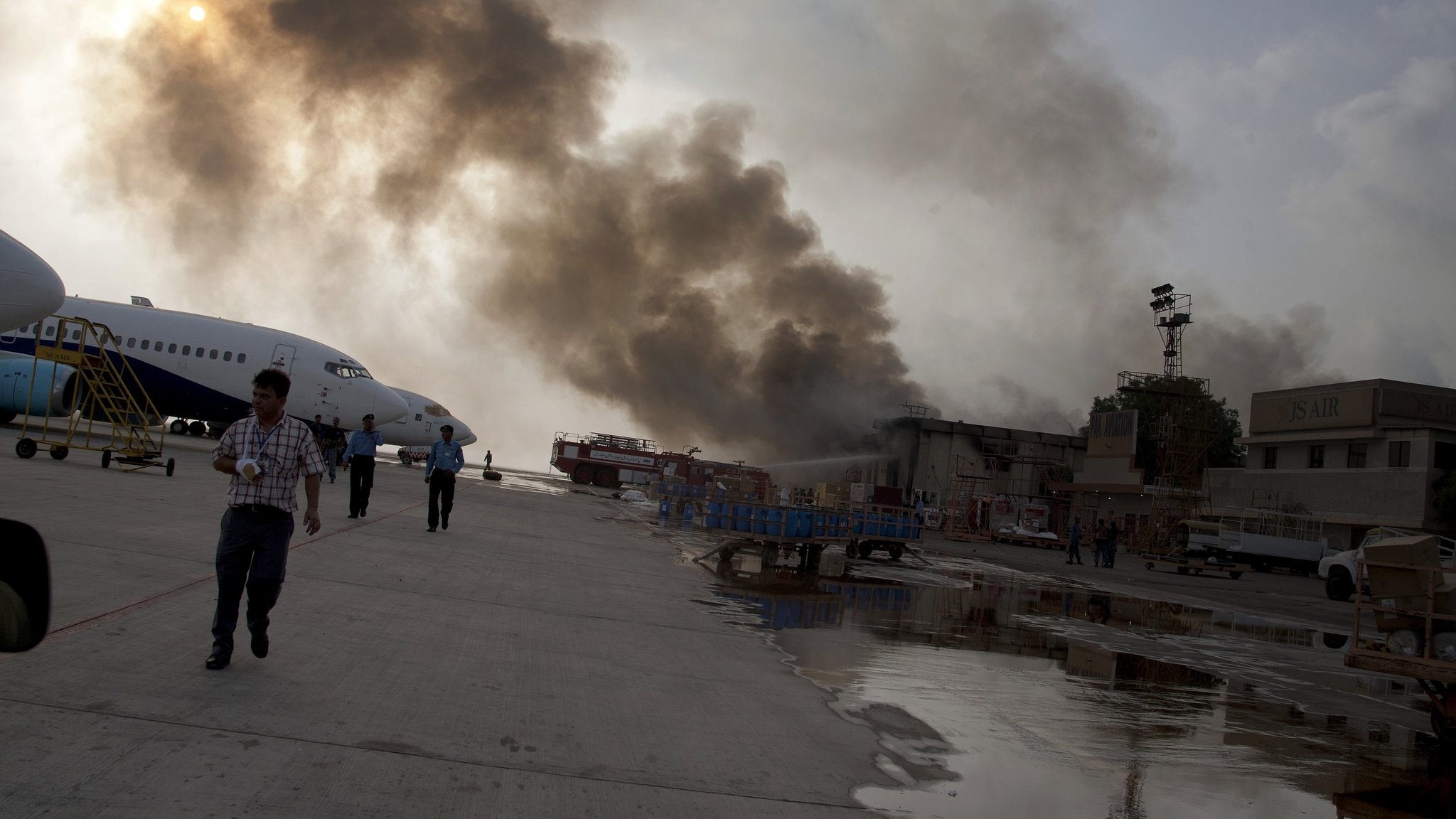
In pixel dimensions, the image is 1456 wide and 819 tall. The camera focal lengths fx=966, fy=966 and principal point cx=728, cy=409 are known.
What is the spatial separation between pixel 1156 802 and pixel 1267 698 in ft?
15.9

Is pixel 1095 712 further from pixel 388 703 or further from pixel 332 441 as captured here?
pixel 332 441

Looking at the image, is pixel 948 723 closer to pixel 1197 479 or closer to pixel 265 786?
pixel 265 786

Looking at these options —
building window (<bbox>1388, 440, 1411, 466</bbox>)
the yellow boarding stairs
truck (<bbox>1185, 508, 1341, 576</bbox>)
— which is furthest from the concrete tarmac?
building window (<bbox>1388, 440, 1411, 466</bbox>)

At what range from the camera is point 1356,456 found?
45.8 metres

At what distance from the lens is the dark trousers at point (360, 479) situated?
14.5 m

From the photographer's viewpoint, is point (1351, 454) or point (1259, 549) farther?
point (1351, 454)

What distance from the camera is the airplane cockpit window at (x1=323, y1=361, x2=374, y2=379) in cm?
2642

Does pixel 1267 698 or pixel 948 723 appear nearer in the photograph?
pixel 948 723

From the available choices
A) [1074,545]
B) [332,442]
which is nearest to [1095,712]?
[332,442]

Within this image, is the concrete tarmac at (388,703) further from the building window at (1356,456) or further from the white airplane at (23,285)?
the building window at (1356,456)

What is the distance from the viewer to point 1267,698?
9.27m

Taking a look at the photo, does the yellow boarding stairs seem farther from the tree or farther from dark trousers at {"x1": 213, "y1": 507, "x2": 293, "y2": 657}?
the tree

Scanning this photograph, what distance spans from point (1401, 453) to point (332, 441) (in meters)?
44.6

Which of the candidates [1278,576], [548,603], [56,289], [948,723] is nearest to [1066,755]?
[948,723]
